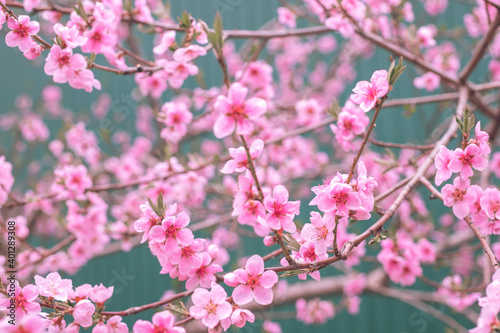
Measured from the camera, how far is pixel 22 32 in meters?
1.14

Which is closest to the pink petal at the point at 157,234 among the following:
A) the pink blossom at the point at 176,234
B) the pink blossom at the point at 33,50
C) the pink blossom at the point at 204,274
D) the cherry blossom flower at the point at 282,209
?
the pink blossom at the point at 176,234

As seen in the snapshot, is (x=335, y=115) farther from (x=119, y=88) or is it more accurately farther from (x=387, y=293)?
(x=119, y=88)

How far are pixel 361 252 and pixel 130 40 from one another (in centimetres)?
269

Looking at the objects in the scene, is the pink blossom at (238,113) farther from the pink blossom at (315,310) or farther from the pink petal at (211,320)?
the pink blossom at (315,310)

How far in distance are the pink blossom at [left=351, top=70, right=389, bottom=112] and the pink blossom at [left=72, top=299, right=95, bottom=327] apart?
865 millimetres

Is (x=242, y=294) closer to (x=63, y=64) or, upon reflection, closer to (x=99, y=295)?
(x=99, y=295)

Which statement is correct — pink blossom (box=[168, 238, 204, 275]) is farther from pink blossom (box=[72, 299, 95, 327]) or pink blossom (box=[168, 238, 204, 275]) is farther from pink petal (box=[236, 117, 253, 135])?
pink petal (box=[236, 117, 253, 135])

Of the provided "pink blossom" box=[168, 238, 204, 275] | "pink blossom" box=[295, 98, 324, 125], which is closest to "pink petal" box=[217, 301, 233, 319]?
"pink blossom" box=[168, 238, 204, 275]

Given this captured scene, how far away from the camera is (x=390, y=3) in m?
2.25

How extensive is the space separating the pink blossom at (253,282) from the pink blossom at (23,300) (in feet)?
1.62

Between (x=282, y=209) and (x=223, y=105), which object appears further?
(x=282, y=209)

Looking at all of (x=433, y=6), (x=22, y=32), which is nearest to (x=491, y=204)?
(x=22, y=32)

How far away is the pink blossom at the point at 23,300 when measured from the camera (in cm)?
94

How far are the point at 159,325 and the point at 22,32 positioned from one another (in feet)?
3.11
